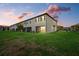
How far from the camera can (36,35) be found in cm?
265

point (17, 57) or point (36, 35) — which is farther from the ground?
point (36, 35)

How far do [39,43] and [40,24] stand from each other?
Result: 9.3 inches

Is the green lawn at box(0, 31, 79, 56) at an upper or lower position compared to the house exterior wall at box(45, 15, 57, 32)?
lower

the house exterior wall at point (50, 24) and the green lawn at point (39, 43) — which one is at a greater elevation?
the house exterior wall at point (50, 24)

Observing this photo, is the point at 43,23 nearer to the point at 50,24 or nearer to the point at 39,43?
the point at 50,24

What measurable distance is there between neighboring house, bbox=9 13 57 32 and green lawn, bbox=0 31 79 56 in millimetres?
64

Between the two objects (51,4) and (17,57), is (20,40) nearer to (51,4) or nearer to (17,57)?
(17,57)

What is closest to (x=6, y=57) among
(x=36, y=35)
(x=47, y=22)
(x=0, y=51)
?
(x=0, y=51)

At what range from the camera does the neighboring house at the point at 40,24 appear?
2660 millimetres

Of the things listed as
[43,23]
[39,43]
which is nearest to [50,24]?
[43,23]

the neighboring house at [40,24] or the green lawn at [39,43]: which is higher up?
the neighboring house at [40,24]

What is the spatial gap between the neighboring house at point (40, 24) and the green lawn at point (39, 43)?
0.06 meters

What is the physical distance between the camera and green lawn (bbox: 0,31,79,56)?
2566 millimetres

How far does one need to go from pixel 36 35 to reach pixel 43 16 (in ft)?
0.82
